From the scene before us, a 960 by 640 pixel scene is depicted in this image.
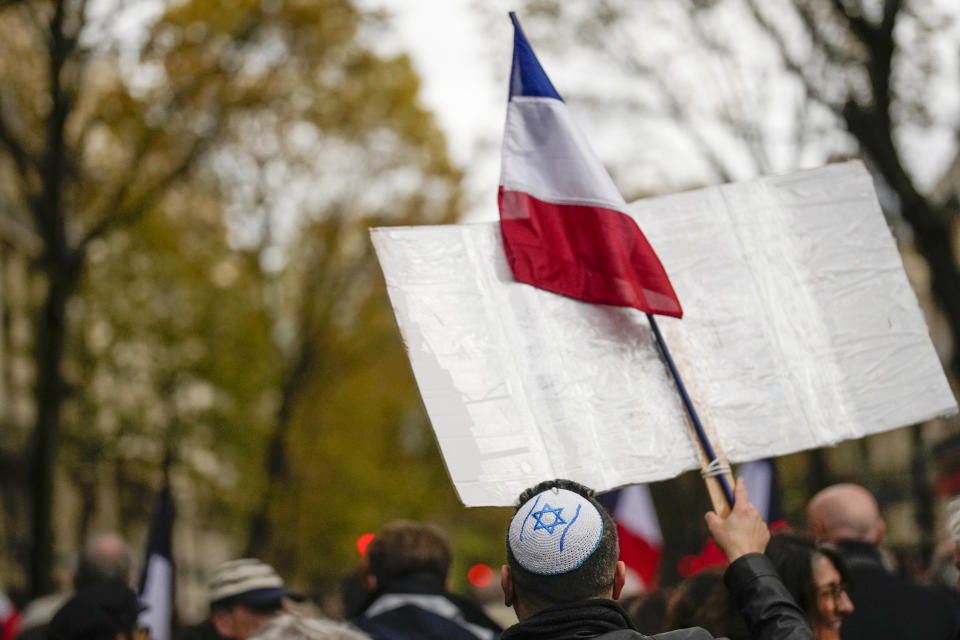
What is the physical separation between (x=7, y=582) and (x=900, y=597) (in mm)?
24328

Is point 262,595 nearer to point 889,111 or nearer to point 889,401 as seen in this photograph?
point 889,401

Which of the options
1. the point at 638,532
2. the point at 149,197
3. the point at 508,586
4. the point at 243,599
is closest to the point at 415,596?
the point at 243,599

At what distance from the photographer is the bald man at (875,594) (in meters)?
4.78

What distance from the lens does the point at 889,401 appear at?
3717 mm

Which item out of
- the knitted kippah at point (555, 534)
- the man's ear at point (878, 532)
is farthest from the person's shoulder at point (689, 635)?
the man's ear at point (878, 532)

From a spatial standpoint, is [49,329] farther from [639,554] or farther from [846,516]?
[846,516]

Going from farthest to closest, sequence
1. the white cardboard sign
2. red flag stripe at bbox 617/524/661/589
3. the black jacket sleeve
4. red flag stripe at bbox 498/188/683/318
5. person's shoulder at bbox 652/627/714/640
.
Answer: red flag stripe at bbox 617/524/661/589
red flag stripe at bbox 498/188/683/318
the white cardboard sign
the black jacket sleeve
person's shoulder at bbox 652/627/714/640

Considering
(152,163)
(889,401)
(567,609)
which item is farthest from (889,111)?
(567,609)

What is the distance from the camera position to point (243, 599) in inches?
191

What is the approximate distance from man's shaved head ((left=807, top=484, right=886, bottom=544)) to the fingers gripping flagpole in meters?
1.95

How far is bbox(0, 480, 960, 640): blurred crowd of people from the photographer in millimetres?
2627

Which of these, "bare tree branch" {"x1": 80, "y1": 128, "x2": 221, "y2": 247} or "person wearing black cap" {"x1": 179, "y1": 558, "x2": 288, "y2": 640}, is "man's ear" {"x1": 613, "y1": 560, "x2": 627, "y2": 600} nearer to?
"person wearing black cap" {"x1": 179, "y1": 558, "x2": 288, "y2": 640}

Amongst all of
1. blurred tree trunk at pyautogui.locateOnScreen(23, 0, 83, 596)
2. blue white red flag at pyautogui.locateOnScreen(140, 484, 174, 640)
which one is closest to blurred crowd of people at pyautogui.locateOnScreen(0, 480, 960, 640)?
blue white red flag at pyautogui.locateOnScreen(140, 484, 174, 640)

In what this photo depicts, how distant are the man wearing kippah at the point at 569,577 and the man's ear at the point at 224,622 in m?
2.43
